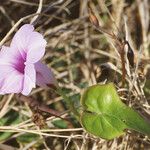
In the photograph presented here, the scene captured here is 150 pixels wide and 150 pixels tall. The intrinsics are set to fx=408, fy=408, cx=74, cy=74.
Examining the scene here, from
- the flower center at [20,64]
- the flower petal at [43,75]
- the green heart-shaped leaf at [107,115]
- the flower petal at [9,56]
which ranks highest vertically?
the flower petal at [9,56]

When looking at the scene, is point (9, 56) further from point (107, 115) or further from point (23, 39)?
point (107, 115)

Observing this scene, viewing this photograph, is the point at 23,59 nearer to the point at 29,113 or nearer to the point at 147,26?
the point at 29,113

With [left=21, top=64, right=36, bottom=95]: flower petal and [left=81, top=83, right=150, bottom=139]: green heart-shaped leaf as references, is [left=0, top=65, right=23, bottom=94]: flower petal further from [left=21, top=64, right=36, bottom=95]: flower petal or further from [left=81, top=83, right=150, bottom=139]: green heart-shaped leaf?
[left=81, top=83, right=150, bottom=139]: green heart-shaped leaf

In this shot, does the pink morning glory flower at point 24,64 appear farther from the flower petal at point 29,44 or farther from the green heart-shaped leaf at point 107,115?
the green heart-shaped leaf at point 107,115

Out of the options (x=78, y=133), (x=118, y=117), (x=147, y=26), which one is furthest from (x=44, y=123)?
(x=147, y=26)

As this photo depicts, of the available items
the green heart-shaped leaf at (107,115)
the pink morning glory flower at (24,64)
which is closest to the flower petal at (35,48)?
the pink morning glory flower at (24,64)

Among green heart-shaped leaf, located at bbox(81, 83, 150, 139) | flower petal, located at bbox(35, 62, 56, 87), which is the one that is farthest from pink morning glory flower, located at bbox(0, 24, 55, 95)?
green heart-shaped leaf, located at bbox(81, 83, 150, 139)
